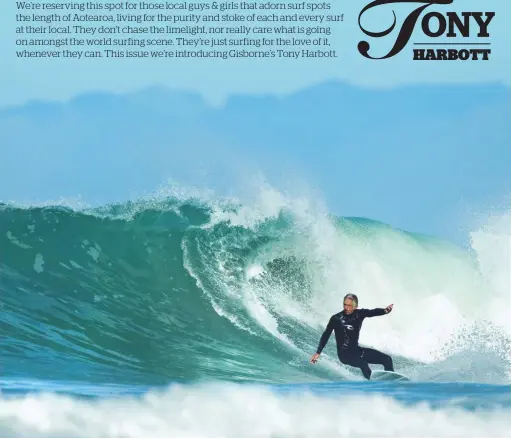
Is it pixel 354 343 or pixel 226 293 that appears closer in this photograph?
pixel 354 343

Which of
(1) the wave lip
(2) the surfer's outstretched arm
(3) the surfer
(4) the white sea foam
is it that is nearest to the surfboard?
(3) the surfer

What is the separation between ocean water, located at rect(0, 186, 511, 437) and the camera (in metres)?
Result: 7.32

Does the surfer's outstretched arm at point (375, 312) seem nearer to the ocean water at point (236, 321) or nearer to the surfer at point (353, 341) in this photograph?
the surfer at point (353, 341)

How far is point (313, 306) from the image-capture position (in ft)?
32.4

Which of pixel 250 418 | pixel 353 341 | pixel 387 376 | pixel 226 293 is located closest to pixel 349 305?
pixel 353 341

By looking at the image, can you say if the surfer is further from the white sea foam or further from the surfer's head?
the white sea foam

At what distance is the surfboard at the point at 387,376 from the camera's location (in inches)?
307

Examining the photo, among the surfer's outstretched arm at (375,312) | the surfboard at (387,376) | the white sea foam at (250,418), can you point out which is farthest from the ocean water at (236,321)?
the surfer's outstretched arm at (375,312)

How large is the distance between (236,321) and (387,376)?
2391mm

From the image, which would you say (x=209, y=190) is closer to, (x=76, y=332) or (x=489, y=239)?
(x=76, y=332)

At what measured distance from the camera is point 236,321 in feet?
31.3

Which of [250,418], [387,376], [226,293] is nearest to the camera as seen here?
[250,418]

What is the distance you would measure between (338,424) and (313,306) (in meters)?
2.80

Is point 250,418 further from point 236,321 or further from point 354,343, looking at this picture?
point 236,321
